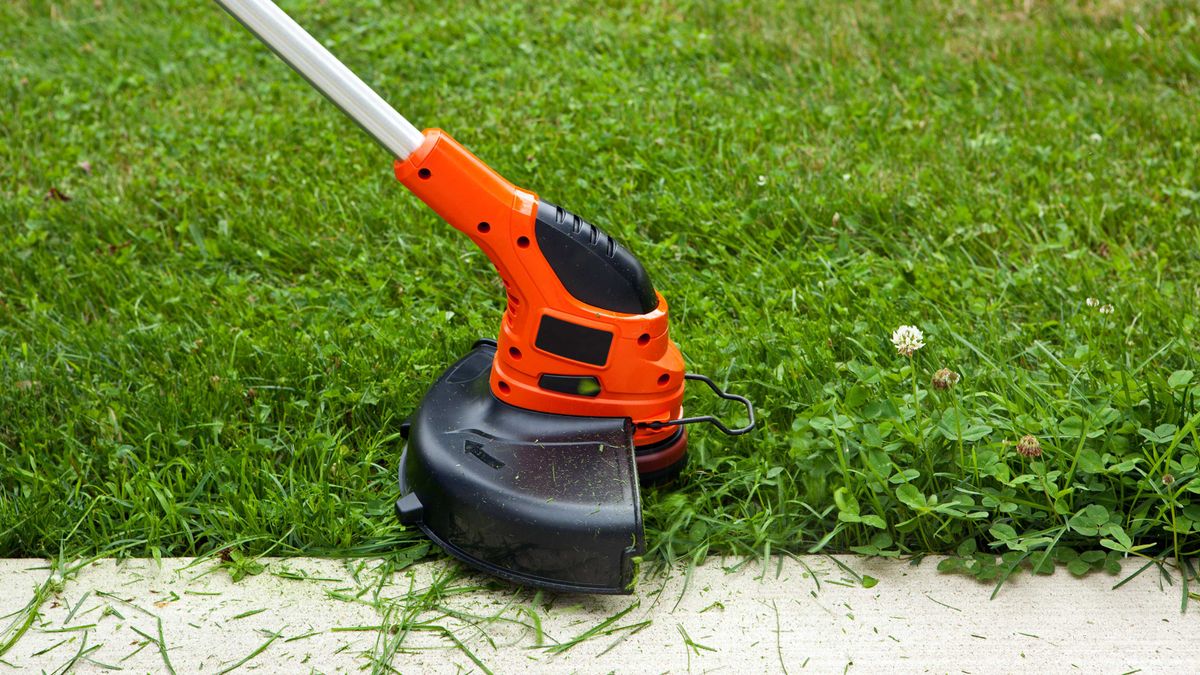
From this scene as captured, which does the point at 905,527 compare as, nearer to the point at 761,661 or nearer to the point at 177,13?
the point at 761,661

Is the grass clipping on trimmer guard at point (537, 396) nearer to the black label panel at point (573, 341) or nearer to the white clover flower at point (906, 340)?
the black label panel at point (573, 341)

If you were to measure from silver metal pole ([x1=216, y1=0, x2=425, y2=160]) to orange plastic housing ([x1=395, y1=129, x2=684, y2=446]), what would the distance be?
0.16 feet

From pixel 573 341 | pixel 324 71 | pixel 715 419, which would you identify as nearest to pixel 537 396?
pixel 573 341

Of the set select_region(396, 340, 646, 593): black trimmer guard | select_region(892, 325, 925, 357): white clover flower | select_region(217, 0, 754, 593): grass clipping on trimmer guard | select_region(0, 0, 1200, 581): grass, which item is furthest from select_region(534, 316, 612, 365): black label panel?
select_region(892, 325, 925, 357): white clover flower

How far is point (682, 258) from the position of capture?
3191mm

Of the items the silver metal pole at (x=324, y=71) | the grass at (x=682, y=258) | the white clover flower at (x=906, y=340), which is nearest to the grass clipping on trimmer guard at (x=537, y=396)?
the silver metal pole at (x=324, y=71)

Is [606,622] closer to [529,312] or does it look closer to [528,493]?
[528,493]

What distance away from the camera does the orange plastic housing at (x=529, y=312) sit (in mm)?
2094

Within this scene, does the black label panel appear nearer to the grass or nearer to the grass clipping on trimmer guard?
the grass clipping on trimmer guard

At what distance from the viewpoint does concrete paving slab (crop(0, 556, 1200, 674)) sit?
75.0 inches

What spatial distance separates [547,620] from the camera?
2.02 m

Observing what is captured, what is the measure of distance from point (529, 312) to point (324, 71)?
1.86 feet

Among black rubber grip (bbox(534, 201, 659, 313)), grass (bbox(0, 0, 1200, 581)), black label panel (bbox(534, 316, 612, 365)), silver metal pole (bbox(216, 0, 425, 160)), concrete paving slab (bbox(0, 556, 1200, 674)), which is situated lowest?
concrete paving slab (bbox(0, 556, 1200, 674))

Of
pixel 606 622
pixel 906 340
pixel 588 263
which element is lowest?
pixel 606 622
